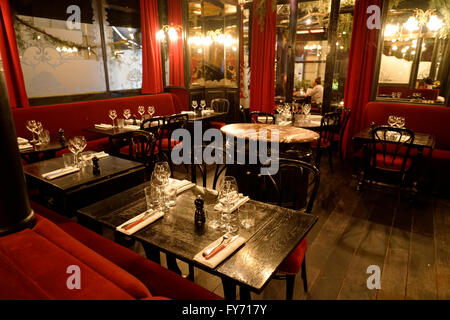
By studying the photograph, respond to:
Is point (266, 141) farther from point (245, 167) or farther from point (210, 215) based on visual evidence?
point (210, 215)

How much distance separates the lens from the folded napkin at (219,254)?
4.21 feet

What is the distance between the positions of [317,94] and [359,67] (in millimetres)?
1850

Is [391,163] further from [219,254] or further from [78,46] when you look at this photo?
[78,46]

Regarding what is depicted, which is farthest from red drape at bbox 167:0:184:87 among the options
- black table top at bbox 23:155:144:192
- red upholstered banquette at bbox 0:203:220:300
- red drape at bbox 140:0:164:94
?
red upholstered banquette at bbox 0:203:220:300

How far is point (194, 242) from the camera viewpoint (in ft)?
4.78

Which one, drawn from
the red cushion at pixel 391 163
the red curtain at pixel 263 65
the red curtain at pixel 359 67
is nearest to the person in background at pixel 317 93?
the red curtain at pixel 263 65

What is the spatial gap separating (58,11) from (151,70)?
6.07 feet

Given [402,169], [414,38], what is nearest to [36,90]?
[402,169]

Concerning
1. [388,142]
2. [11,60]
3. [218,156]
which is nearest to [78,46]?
[11,60]

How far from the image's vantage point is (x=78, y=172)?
242 cm

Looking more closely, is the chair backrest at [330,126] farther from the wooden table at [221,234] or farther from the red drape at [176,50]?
the red drape at [176,50]

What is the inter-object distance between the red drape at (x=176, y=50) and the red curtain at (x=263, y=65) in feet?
5.20

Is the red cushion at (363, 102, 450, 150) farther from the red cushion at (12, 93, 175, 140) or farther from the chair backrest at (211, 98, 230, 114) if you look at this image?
the red cushion at (12, 93, 175, 140)

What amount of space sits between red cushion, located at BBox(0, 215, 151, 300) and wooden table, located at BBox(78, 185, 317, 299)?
0.33m
